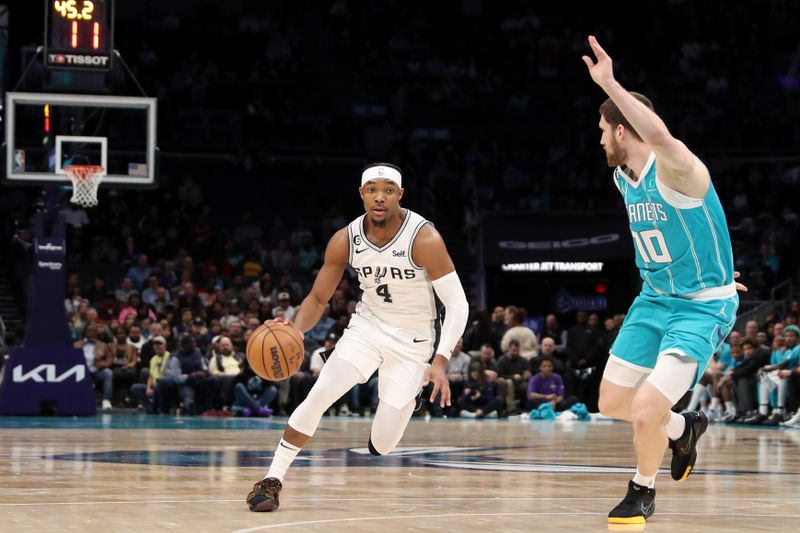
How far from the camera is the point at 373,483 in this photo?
855 centimetres

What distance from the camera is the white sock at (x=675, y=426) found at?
7.00m

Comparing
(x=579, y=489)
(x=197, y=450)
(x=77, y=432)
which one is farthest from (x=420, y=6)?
(x=579, y=489)

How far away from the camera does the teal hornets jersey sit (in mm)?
6469

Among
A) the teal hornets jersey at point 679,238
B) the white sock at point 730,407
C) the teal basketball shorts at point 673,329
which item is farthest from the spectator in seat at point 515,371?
the teal hornets jersey at point 679,238

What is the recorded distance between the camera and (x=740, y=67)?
92.7 ft

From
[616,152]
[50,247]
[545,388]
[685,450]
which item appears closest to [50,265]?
[50,247]

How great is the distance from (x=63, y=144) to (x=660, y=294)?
36.6ft

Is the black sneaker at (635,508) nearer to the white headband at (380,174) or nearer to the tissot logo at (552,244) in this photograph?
the white headband at (380,174)

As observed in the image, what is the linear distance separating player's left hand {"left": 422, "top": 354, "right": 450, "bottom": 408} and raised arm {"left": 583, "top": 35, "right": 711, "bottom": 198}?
1.72 metres

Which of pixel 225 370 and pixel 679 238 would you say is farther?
pixel 225 370

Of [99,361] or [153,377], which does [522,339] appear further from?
[99,361]

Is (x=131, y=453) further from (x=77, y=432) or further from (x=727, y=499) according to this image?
(x=727, y=499)

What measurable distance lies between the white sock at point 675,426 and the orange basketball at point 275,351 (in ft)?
6.82

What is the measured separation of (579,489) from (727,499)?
1.00 metres
